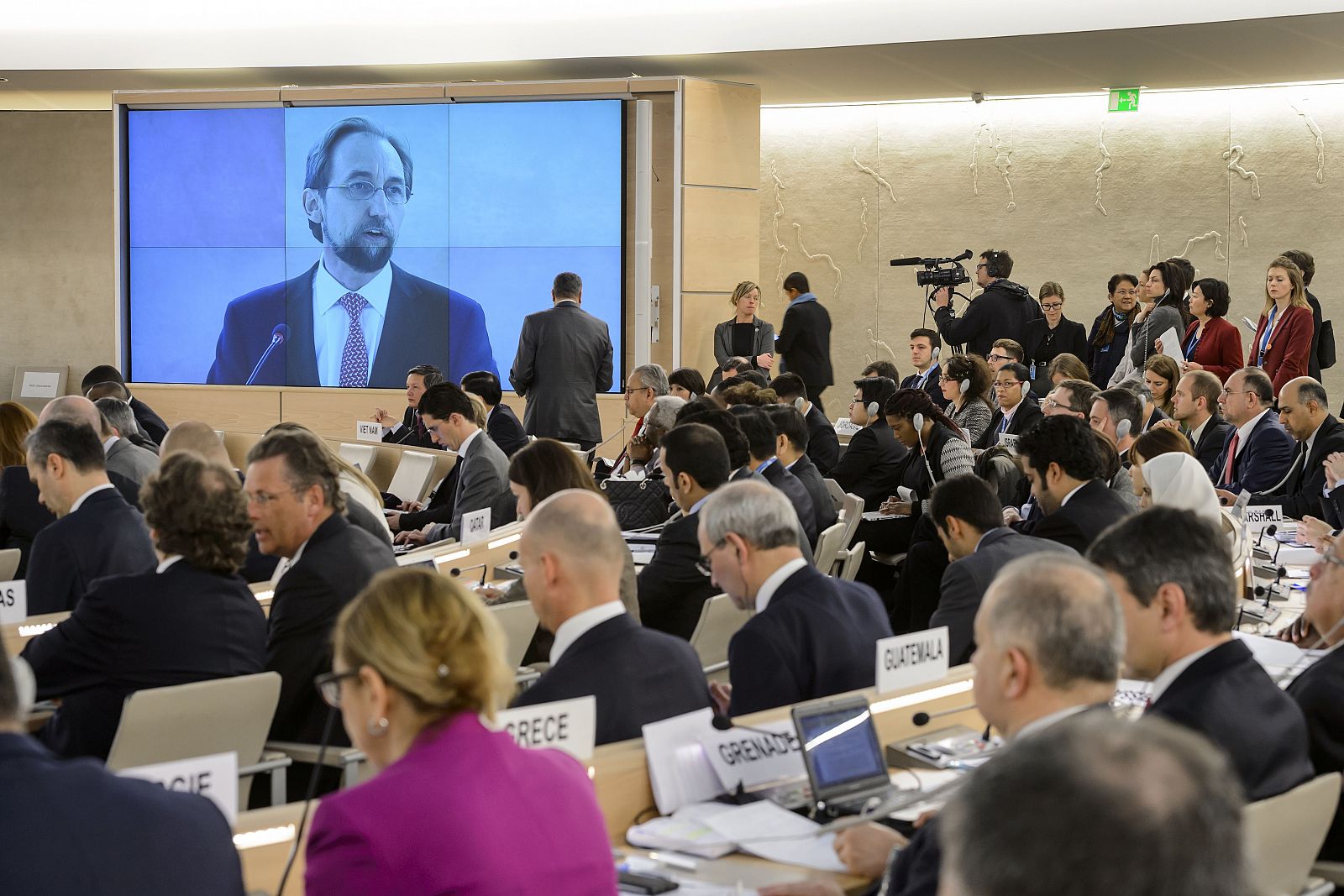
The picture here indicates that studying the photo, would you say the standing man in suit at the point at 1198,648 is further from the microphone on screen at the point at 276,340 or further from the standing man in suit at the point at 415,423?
the microphone on screen at the point at 276,340

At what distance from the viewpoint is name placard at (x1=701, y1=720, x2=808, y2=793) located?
278 cm

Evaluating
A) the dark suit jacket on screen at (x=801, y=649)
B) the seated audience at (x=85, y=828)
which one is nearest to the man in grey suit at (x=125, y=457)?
the dark suit jacket on screen at (x=801, y=649)

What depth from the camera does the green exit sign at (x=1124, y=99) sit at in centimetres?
1249

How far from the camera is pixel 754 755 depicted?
9.26 ft

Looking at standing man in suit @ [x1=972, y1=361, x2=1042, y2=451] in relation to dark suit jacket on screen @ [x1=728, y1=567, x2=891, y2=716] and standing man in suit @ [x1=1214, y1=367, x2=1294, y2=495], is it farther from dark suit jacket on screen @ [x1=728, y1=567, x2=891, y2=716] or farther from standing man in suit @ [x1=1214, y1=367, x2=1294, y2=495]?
dark suit jacket on screen @ [x1=728, y1=567, x2=891, y2=716]

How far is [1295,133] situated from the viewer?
12773 millimetres

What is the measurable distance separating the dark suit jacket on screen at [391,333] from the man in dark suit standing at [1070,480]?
7.28m

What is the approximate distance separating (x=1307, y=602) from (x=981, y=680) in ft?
5.83

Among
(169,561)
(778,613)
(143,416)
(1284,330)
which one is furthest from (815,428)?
(169,561)

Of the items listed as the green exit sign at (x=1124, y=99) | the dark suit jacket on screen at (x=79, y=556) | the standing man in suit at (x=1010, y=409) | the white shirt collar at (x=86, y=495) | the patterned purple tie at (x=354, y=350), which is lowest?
the dark suit jacket on screen at (x=79, y=556)

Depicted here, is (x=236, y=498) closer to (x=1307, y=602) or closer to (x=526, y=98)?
(x=1307, y=602)

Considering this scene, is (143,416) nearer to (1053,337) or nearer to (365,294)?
(365,294)

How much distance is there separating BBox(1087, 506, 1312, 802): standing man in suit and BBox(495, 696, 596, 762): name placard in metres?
1.00

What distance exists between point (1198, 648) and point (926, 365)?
27.3 ft
